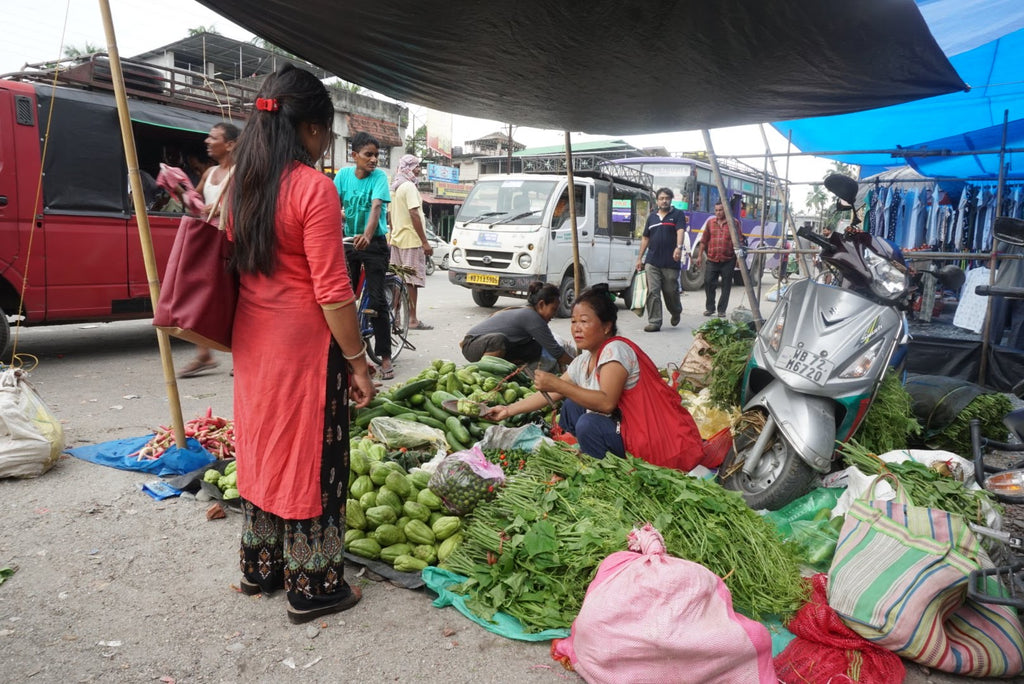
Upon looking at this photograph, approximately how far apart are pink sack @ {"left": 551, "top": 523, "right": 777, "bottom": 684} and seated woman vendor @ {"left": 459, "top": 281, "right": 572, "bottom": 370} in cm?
348

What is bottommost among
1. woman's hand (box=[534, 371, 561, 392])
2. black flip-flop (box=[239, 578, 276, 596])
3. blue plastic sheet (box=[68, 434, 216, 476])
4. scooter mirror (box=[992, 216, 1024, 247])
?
black flip-flop (box=[239, 578, 276, 596])

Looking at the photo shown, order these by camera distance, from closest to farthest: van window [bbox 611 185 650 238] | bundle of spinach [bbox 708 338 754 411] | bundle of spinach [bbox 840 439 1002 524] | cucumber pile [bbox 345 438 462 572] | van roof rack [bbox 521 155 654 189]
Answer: bundle of spinach [bbox 840 439 1002 524] < cucumber pile [bbox 345 438 462 572] < bundle of spinach [bbox 708 338 754 411] < van window [bbox 611 185 650 238] < van roof rack [bbox 521 155 654 189]

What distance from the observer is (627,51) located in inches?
145

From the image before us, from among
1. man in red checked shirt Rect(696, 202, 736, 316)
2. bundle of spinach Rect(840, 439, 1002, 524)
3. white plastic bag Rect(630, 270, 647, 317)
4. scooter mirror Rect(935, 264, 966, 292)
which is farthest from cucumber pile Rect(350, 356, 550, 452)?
man in red checked shirt Rect(696, 202, 736, 316)

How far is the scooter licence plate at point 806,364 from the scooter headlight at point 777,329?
0.42 ft

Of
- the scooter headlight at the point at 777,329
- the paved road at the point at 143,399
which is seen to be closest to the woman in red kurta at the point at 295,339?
the paved road at the point at 143,399

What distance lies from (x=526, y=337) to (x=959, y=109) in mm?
5820

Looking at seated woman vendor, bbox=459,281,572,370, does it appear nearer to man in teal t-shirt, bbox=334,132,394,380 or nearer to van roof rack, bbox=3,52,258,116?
man in teal t-shirt, bbox=334,132,394,380

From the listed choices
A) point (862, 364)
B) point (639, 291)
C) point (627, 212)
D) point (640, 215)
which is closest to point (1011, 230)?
point (862, 364)

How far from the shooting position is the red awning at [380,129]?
89.2 feet

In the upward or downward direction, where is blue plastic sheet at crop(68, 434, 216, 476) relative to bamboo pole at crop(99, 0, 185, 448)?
downward

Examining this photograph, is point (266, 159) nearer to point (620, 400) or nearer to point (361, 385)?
point (361, 385)

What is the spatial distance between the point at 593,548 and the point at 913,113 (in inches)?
291

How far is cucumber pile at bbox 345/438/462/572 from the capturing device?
10.2 ft
